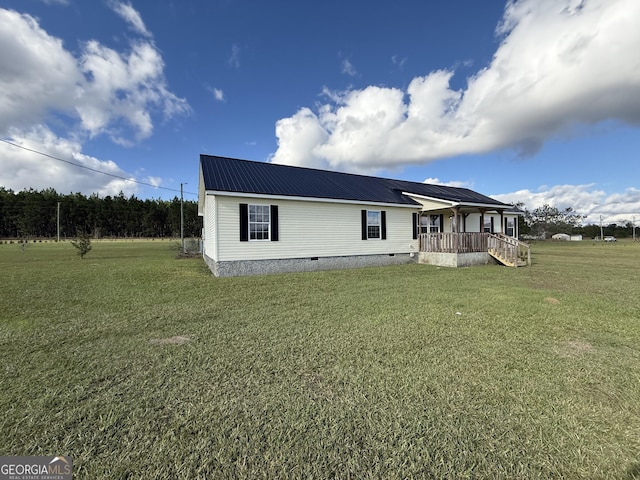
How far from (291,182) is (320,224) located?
243 cm

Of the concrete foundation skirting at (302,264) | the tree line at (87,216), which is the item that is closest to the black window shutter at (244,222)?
the concrete foundation skirting at (302,264)

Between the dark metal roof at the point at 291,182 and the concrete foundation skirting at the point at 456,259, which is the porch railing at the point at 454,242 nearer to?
the concrete foundation skirting at the point at 456,259

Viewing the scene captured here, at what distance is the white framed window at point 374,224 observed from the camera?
14.0 m

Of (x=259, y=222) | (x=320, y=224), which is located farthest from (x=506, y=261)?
(x=259, y=222)

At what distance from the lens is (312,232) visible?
12375 millimetres

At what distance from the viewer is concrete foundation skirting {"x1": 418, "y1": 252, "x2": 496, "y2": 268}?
13422mm

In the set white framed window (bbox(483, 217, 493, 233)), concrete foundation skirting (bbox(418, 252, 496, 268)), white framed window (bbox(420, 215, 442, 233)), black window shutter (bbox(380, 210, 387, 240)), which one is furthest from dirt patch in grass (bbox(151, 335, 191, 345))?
white framed window (bbox(483, 217, 493, 233))

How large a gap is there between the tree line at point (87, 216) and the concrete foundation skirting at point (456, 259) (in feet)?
149

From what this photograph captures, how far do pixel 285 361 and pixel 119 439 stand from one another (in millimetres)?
1723

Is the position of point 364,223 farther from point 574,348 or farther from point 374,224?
point 574,348

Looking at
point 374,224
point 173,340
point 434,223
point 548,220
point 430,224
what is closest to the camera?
point 173,340

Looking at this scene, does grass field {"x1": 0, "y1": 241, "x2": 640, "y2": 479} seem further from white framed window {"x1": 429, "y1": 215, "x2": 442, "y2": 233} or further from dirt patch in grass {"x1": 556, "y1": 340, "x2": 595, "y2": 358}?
white framed window {"x1": 429, "y1": 215, "x2": 442, "y2": 233}

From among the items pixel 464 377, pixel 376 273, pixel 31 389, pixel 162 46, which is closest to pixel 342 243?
pixel 376 273

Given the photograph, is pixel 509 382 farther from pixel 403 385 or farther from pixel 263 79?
pixel 263 79
